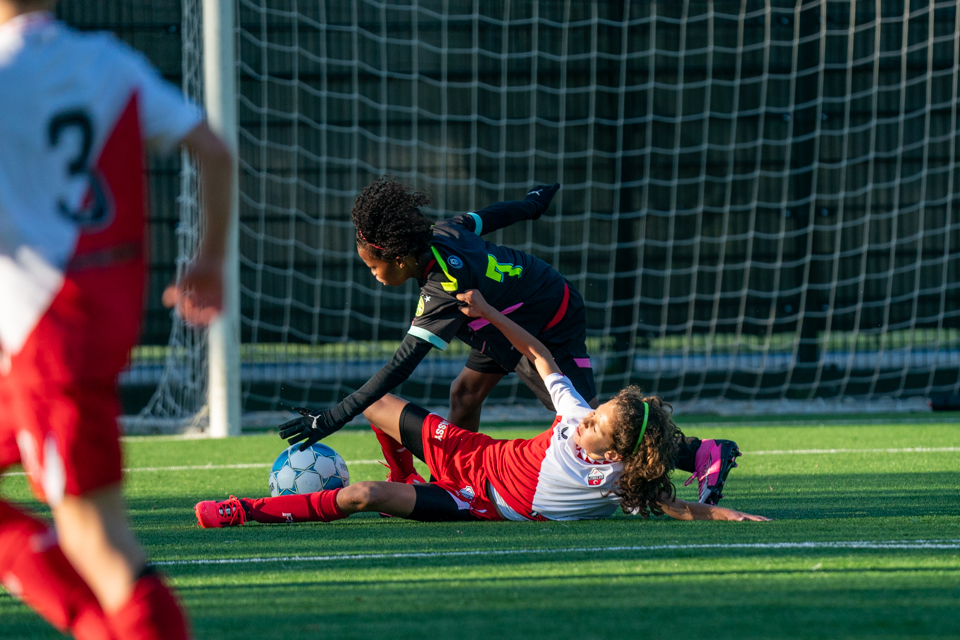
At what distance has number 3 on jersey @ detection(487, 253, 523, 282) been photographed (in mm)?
3812

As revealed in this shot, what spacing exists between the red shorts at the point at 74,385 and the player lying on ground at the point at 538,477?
188 cm

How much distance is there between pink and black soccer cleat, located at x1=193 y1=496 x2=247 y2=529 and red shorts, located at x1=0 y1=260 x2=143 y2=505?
1962 millimetres

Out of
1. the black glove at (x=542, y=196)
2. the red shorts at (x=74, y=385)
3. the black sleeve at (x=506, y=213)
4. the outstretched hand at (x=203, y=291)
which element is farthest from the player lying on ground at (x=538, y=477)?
the red shorts at (x=74, y=385)

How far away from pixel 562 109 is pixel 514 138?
50 centimetres

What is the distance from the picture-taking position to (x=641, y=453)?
10.4 feet

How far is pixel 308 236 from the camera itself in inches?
349

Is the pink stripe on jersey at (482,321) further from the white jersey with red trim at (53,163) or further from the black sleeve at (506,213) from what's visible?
the white jersey with red trim at (53,163)

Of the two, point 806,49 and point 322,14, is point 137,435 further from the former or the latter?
point 806,49

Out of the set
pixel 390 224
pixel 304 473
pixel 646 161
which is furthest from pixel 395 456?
pixel 646 161

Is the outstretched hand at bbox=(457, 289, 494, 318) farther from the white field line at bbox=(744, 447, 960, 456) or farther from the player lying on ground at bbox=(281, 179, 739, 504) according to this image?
the white field line at bbox=(744, 447, 960, 456)

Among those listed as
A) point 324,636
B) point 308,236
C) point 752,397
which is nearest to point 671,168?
point 752,397

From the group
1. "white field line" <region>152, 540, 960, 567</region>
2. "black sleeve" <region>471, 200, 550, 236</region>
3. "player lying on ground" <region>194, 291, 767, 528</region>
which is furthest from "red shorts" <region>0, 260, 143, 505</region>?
"black sleeve" <region>471, 200, 550, 236</region>

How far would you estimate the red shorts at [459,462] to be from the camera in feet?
11.2

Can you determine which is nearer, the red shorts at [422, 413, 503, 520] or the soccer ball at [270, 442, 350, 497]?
the red shorts at [422, 413, 503, 520]
